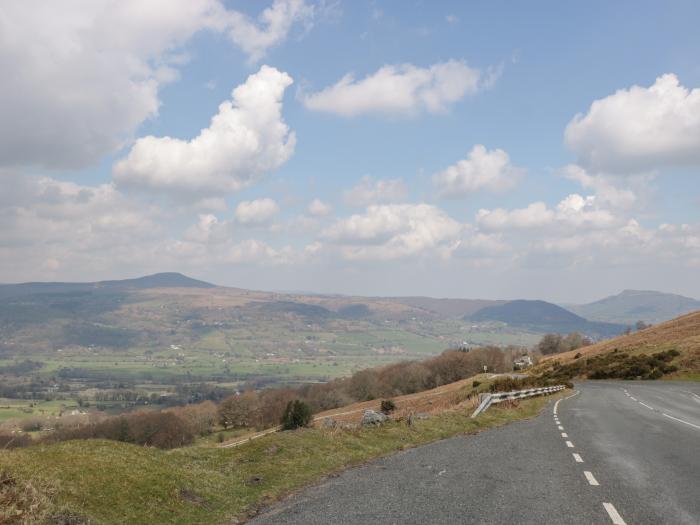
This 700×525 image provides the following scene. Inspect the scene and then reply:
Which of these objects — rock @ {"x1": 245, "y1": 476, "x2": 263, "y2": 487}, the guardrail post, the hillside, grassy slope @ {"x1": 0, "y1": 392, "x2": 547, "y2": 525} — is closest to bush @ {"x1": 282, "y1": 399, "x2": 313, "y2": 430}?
the hillside

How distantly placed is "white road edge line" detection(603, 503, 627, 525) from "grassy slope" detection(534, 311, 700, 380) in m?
65.2

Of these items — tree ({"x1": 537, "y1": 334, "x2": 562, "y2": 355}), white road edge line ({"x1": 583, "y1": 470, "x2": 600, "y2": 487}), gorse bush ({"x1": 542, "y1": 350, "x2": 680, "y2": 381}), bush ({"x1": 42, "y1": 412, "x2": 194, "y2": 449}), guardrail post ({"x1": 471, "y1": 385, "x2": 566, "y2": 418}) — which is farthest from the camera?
tree ({"x1": 537, "y1": 334, "x2": 562, "y2": 355})

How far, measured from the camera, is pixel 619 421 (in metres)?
26.4

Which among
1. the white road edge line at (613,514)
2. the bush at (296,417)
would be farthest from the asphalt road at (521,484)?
the bush at (296,417)

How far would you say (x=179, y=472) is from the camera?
40.7 ft

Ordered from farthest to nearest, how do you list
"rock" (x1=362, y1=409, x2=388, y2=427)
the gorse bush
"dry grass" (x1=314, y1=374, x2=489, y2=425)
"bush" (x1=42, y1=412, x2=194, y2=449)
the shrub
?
the shrub, "bush" (x1=42, y1=412, x2=194, y2=449), the gorse bush, "dry grass" (x1=314, y1=374, x2=489, y2=425), "rock" (x1=362, y1=409, x2=388, y2=427)

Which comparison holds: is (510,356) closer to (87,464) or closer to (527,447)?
(527,447)

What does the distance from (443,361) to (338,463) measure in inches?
4481

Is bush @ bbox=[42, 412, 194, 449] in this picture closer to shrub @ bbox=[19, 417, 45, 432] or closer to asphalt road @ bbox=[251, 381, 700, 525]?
shrub @ bbox=[19, 417, 45, 432]

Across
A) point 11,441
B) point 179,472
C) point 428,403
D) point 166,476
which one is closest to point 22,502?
point 11,441

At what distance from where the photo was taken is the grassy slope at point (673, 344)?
68250 millimetres

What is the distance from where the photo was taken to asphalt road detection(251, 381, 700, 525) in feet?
32.1

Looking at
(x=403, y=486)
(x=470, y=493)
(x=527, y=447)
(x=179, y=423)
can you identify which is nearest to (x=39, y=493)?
(x=403, y=486)

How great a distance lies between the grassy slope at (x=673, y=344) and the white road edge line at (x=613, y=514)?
65242mm
